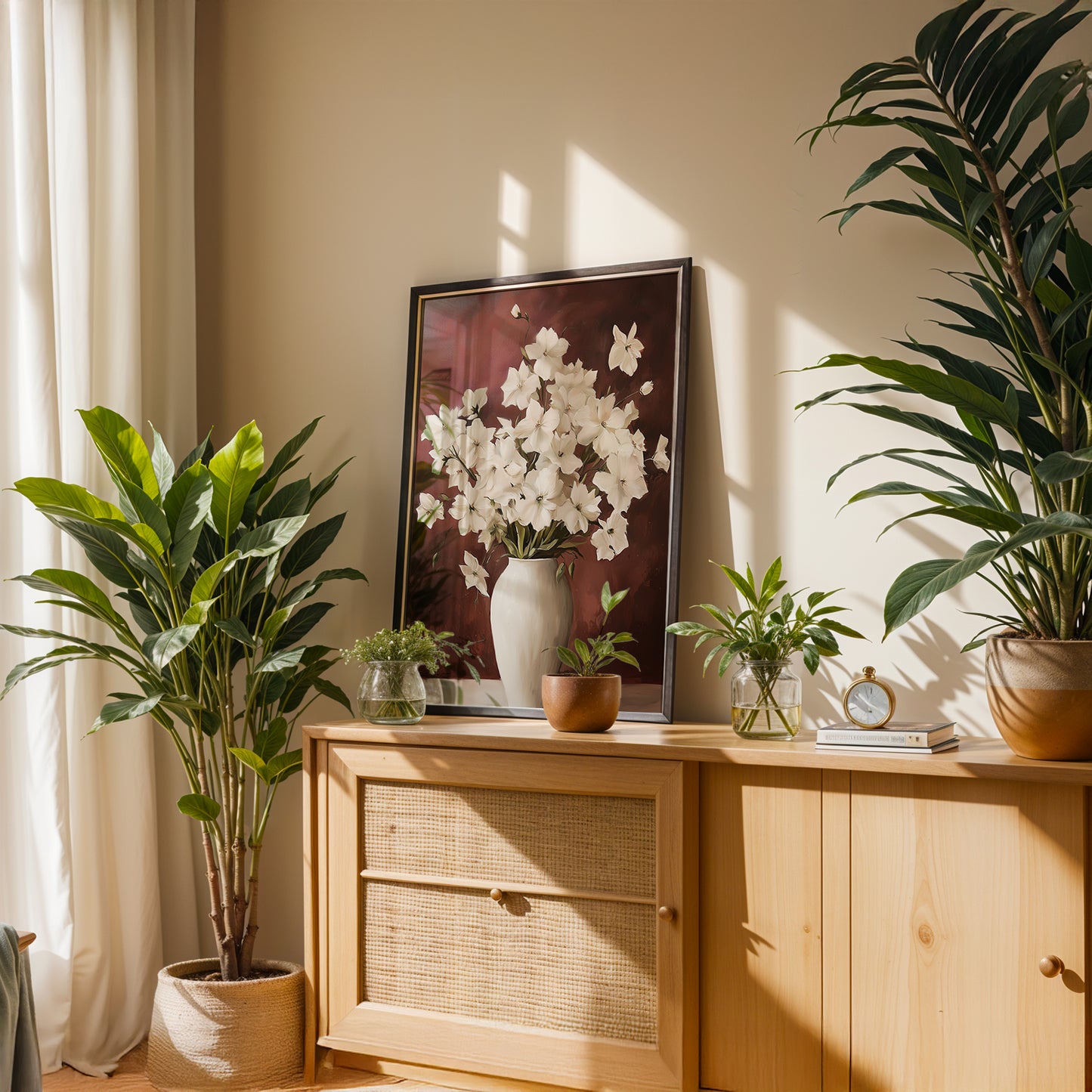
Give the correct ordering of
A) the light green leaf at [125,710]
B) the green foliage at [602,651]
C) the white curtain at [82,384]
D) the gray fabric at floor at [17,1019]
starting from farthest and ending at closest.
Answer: the white curtain at [82,384]
the green foliage at [602,651]
the light green leaf at [125,710]
the gray fabric at floor at [17,1019]

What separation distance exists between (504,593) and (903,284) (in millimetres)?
1110

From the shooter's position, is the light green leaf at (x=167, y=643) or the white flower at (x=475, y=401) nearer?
the light green leaf at (x=167, y=643)

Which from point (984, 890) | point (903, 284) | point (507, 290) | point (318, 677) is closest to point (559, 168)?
point (507, 290)

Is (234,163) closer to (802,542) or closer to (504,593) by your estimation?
(504,593)

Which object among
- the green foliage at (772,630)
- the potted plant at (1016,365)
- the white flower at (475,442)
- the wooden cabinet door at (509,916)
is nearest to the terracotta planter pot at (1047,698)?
the potted plant at (1016,365)

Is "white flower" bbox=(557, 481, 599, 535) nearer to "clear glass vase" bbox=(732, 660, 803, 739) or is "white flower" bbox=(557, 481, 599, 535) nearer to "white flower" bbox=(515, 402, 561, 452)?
"white flower" bbox=(515, 402, 561, 452)

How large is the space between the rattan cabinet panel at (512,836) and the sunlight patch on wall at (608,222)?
1.26 meters

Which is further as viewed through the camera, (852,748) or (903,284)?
(903,284)

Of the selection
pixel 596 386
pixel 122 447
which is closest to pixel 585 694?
pixel 596 386

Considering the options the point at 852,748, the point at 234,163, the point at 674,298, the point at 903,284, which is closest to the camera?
the point at 852,748

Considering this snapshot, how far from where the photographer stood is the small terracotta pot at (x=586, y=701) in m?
2.31

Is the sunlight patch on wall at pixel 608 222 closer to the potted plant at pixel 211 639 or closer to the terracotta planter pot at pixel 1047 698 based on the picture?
the potted plant at pixel 211 639

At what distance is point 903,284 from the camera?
2.39 metres

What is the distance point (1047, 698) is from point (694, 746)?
620 millimetres
